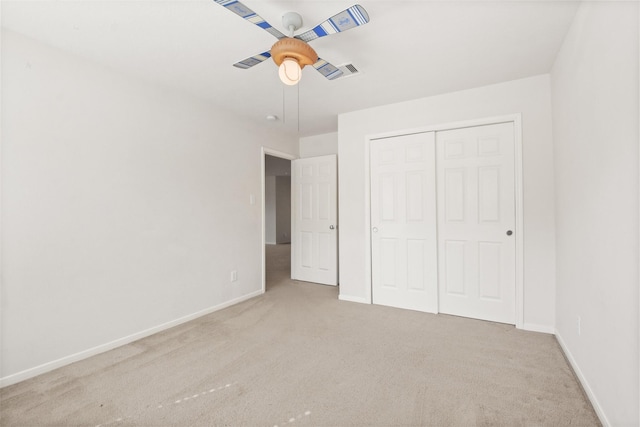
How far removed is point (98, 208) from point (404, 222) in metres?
2.96

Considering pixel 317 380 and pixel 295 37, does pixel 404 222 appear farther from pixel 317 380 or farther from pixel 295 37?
pixel 295 37

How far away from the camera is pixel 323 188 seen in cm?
440

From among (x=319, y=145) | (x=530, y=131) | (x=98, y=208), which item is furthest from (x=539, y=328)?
(x=98, y=208)

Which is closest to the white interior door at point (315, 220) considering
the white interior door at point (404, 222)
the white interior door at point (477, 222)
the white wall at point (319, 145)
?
the white wall at point (319, 145)

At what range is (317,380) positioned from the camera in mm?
1913

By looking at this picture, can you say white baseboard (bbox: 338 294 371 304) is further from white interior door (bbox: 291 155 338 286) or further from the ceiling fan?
the ceiling fan

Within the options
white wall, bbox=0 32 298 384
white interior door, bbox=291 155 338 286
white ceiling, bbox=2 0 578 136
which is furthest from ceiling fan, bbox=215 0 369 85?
white interior door, bbox=291 155 338 286

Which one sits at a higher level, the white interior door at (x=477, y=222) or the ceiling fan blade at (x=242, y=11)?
the ceiling fan blade at (x=242, y=11)

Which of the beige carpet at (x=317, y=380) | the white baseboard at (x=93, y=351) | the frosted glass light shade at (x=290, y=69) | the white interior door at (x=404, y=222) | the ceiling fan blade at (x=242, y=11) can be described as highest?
the ceiling fan blade at (x=242, y=11)

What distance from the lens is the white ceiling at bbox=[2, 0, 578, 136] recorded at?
5.72ft

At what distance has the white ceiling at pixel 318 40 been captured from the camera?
1742 mm

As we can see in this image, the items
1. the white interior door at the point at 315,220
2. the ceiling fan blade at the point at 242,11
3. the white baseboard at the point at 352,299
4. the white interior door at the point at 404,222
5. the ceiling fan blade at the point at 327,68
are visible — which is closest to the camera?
the ceiling fan blade at the point at 242,11

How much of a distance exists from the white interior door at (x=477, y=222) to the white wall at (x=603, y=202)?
0.60m

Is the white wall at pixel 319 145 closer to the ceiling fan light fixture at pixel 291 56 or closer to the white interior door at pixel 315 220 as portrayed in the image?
the white interior door at pixel 315 220
